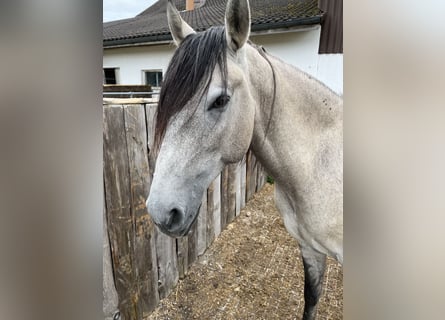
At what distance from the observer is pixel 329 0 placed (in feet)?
1.88

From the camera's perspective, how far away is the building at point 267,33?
59cm

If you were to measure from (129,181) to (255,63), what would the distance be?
1.64 feet

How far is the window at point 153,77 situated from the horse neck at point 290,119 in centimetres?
28

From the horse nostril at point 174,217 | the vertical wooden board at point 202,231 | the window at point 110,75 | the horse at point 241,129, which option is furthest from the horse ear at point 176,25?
the vertical wooden board at point 202,231

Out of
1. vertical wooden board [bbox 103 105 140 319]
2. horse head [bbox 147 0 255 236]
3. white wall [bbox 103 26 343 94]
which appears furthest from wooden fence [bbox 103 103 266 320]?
horse head [bbox 147 0 255 236]

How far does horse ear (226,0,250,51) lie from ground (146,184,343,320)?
19.7 inches

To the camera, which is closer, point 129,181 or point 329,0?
point 329,0

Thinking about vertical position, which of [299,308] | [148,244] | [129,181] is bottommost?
[299,308]

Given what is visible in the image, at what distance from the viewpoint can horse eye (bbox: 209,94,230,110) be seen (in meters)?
0.55

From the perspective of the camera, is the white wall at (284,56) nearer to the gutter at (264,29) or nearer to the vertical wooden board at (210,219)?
the gutter at (264,29)
